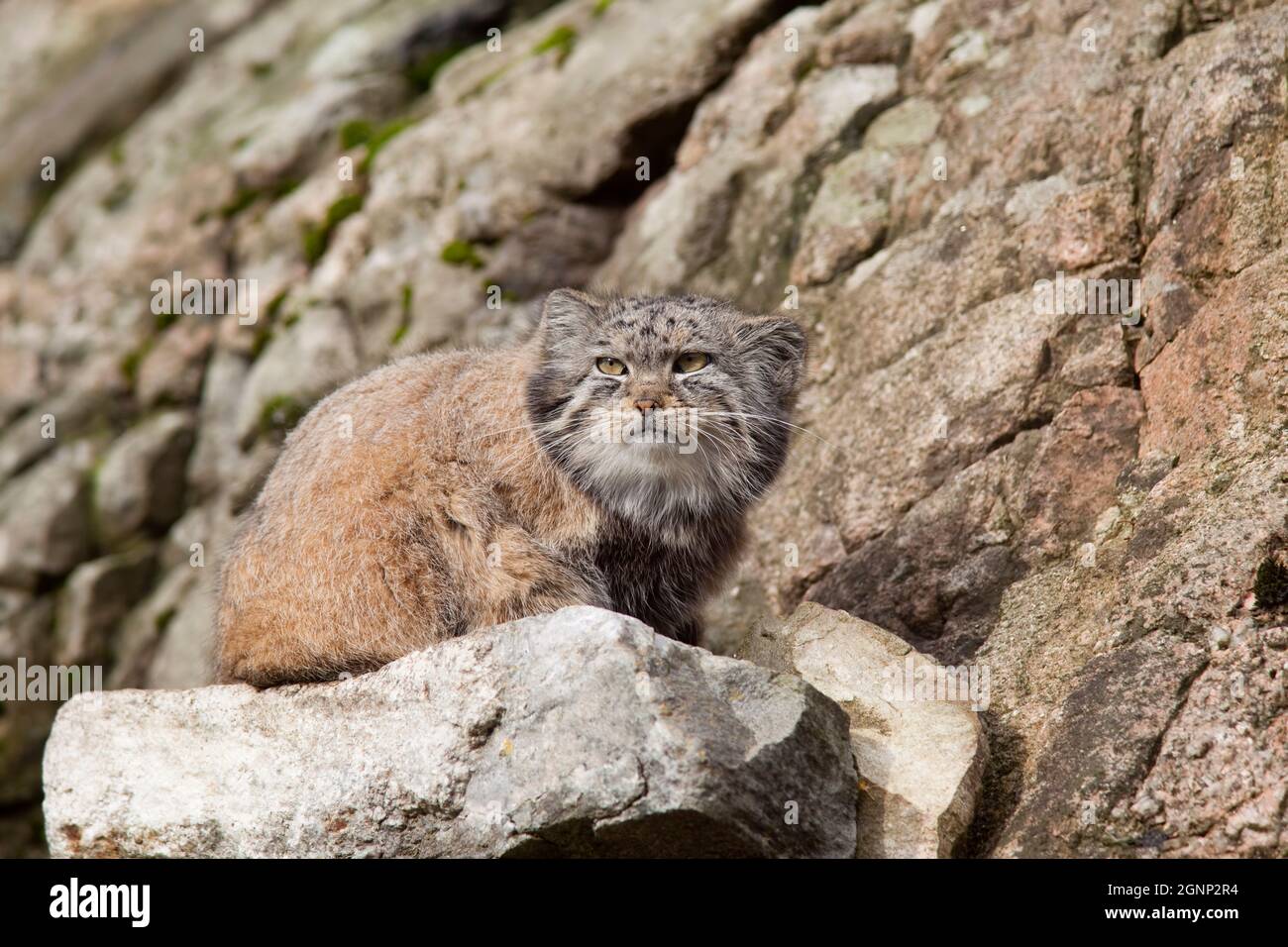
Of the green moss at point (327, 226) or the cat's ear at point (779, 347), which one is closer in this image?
the cat's ear at point (779, 347)

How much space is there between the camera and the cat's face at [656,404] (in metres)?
6.95

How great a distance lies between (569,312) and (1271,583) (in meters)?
3.86

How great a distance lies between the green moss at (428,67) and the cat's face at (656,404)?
919cm

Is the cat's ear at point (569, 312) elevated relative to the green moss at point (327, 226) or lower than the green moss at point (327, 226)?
lower

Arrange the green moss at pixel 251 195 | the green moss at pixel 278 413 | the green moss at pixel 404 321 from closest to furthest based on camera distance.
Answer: the green moss at pixel 404 321 → the green moss at pixel 278 413 → the green moss at pixel 251 195

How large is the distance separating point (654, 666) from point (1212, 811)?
7.87ft

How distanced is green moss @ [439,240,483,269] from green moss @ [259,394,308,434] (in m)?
2.12

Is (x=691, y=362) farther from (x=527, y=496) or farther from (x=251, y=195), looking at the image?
(x=251, y=195)

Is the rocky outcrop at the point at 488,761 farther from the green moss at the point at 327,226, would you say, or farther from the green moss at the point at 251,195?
the green moss at the point at 251,195

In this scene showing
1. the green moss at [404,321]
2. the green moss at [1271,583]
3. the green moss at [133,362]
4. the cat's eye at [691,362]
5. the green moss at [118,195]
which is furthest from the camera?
the green moss at [118,195]

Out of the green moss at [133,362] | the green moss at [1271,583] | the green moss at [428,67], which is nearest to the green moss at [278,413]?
the green moss at [133,362]

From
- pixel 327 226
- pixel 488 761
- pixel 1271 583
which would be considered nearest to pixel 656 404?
pixel 488 761

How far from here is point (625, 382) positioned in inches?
278

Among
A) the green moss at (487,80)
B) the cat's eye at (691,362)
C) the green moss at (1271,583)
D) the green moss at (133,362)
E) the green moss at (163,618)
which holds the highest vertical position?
the green moss at (487,80)
